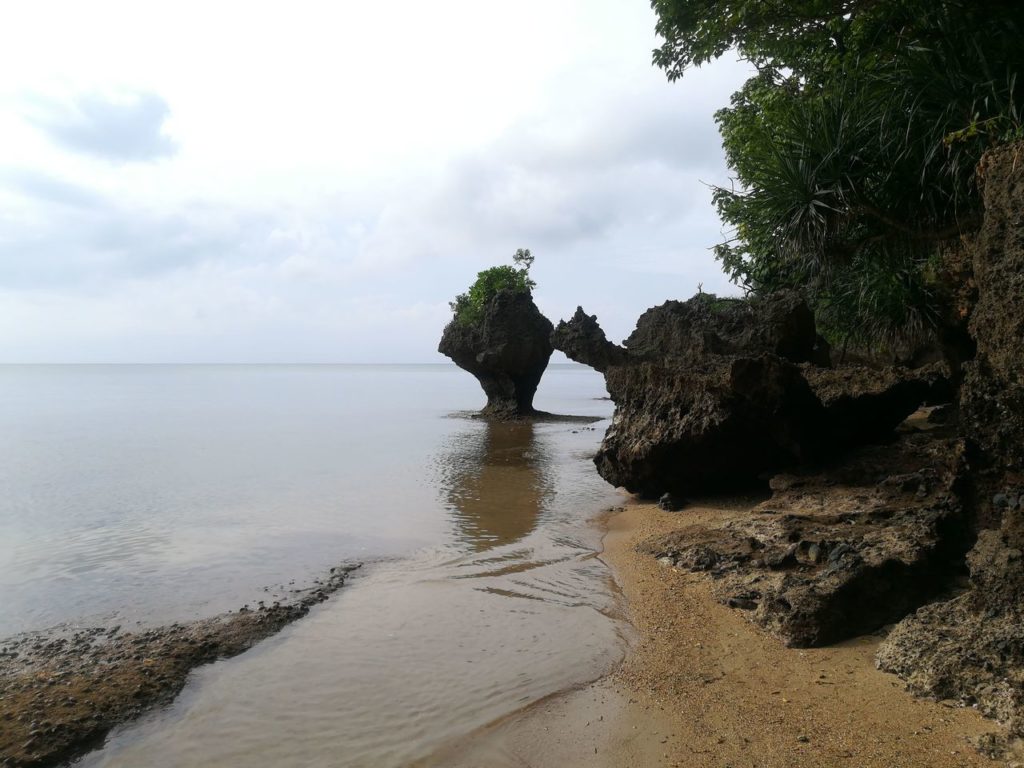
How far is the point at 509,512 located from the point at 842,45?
8.91 metres

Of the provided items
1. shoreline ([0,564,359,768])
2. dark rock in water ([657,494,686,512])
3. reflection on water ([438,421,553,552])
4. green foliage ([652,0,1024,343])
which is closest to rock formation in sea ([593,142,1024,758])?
dark rock in water ([657,494,686,512])

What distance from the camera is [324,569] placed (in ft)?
26.3

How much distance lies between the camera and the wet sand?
3.52 metres

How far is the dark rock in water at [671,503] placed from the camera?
397 inches

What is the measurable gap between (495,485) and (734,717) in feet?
32.8

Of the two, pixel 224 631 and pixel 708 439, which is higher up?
Result: pixel 708 439

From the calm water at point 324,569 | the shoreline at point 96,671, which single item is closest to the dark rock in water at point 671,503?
the calm water at point 324,569

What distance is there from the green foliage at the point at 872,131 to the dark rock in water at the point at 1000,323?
2.00 meters

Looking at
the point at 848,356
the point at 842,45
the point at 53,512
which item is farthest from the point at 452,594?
the point at 848,356

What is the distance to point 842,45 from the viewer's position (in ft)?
33.1

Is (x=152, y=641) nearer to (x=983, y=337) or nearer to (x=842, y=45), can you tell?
(x=983, y=337)

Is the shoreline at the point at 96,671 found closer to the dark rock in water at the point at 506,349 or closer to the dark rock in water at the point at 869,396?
the dark rock in water at the point at 869,396

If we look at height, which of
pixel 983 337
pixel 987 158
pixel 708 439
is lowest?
pixel 708 439

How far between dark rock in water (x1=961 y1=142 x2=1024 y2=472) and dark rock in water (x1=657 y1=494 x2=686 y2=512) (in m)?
5.21
